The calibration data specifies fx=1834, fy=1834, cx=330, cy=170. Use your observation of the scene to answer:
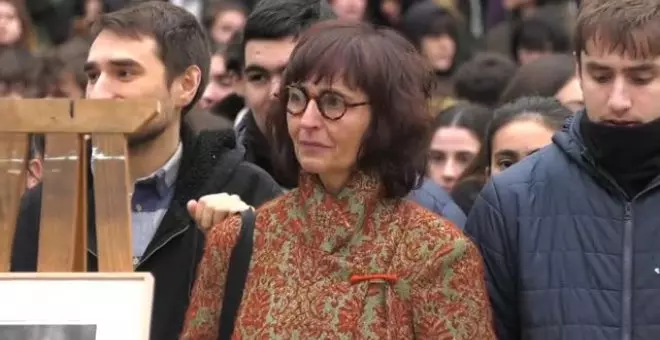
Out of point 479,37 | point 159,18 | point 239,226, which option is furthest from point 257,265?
point 479,37

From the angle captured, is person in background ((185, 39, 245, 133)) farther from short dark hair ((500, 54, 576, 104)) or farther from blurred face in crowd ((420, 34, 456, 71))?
blurred face in crowd ((420, 34, 456, 71))

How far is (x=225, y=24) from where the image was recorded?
11.2m

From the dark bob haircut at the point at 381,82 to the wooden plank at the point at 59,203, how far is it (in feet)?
1.74

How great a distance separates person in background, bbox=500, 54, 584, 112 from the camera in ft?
21.9

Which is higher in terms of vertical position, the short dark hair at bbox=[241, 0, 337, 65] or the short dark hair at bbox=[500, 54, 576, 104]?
the short dark hair at bbox=[241, 0, 337, 65]

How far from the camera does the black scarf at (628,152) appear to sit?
13.4ft

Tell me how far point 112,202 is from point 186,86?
96 centimetres

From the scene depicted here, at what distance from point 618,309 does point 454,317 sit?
15.6 inches

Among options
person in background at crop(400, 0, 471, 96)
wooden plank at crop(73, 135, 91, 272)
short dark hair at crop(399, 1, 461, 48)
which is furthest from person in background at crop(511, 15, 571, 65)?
wooden plank at crop(73, 135, 91, 272)

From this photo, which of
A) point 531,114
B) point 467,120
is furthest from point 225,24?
point 531,114

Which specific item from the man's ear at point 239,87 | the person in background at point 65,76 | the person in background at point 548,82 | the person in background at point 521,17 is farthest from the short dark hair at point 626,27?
the person in background at point 521,17

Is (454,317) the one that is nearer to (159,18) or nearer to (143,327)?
(143,327)

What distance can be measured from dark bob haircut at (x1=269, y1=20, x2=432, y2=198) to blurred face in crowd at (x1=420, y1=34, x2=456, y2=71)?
656 centimetres

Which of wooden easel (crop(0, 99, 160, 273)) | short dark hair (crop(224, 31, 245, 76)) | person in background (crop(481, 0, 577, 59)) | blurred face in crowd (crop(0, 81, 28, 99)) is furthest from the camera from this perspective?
person in background (crop(481, 0, 577, 59))
